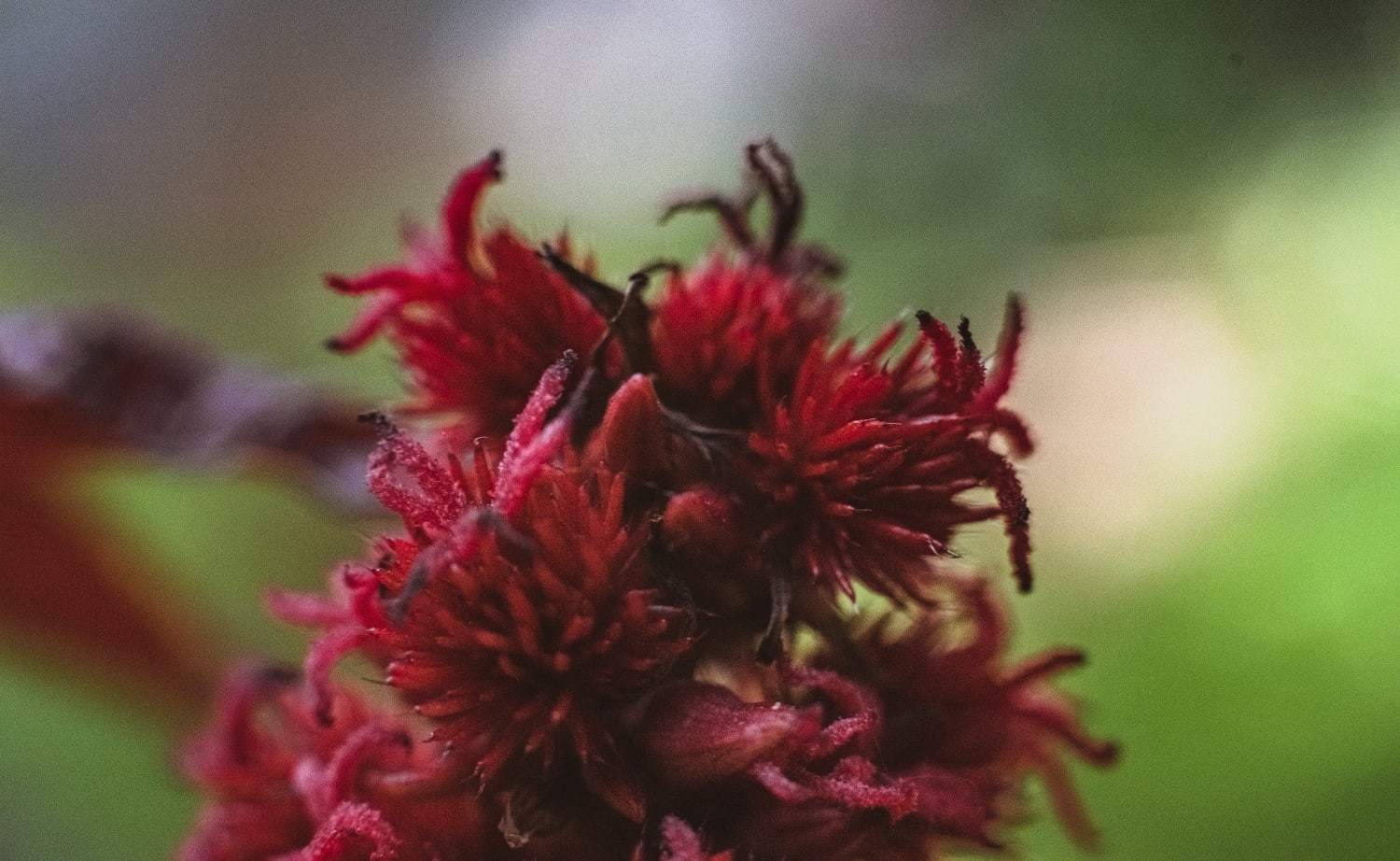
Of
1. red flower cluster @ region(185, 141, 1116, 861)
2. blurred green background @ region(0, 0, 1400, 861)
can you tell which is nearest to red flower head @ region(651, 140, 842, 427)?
red flower cluster @ region(185, 141, 1116, 861)

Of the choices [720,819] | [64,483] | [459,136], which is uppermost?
A: [459,136]

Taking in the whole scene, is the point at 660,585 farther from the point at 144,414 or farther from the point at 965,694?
the point at 144,414

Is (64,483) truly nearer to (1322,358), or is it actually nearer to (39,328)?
(39,328)

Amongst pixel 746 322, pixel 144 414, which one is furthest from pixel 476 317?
pixel 144 414

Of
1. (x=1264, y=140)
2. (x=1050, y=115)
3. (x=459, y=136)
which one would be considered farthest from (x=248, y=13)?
(x=1264, y=140)

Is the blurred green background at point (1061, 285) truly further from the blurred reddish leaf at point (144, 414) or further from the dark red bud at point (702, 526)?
the dark red bud at point (702, 526)

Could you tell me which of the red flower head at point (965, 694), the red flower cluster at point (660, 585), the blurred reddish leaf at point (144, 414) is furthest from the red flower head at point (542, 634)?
the blurred reddish leaf at point (144, 414)
